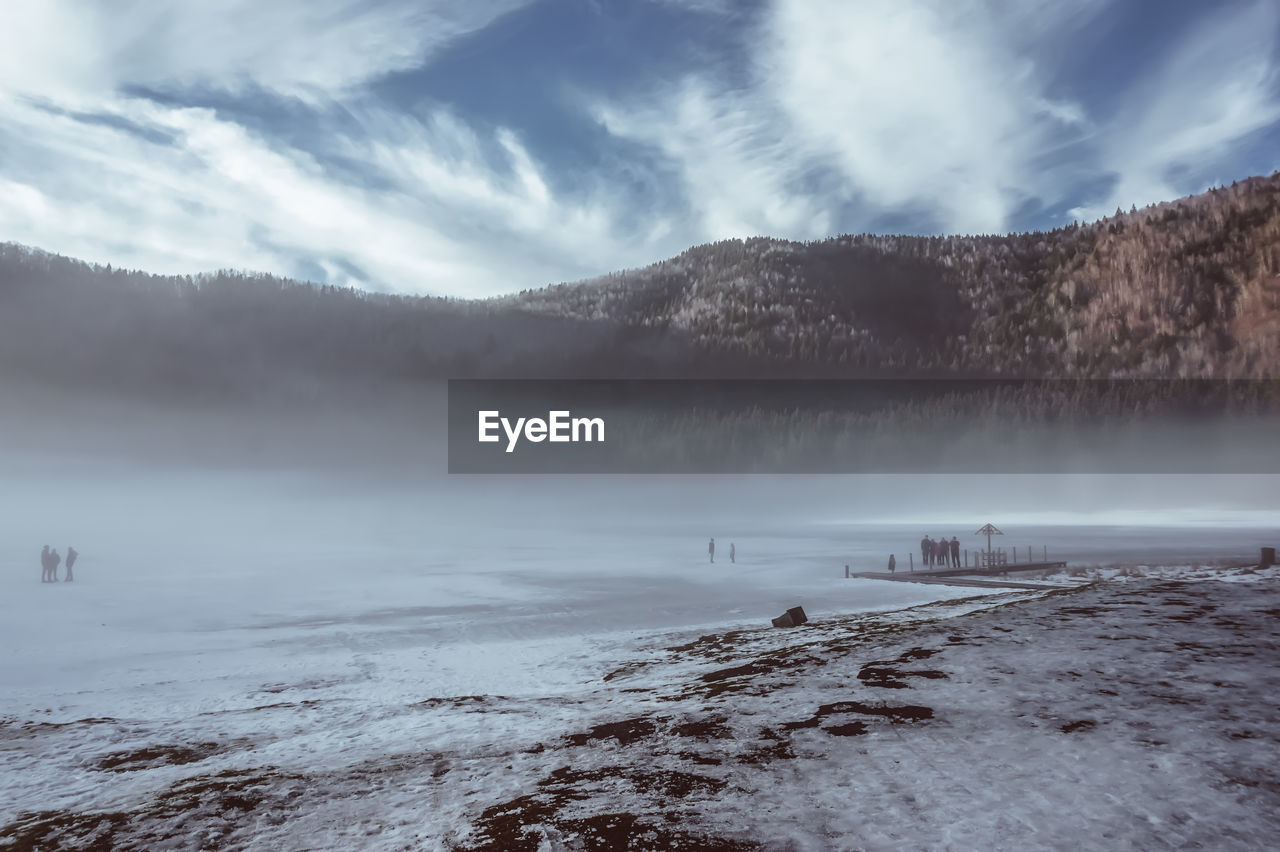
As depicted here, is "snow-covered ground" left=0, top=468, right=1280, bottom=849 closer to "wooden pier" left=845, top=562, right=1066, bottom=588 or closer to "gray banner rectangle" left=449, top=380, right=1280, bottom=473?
"wooden pier" left=845, top=562, right=1066, bottom=588

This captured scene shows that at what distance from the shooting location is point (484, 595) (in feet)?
136

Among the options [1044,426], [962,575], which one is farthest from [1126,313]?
[962,575]

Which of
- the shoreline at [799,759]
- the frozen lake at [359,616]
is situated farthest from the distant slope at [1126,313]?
the shoreline at [799,759]

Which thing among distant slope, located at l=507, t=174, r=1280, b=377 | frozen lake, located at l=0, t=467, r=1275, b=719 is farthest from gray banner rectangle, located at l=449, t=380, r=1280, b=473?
frozen lake, located at l=0, t=467, r=1275, b=719

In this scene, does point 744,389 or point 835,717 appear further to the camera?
point 744,389

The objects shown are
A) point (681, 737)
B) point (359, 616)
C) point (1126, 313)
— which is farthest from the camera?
point (1126, 313)

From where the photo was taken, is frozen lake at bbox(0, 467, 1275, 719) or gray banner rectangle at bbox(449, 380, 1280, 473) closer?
frozen lake at bbox(0, 467, 1275, 719)

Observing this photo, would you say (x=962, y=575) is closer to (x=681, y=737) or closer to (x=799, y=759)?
(x=681, y=737)

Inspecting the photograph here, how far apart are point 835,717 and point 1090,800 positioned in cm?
317

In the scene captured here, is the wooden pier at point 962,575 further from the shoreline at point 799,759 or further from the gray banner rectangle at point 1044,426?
the gray banner rectangle at point 1044,426

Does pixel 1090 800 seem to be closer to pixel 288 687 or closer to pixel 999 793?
pixel 999 793

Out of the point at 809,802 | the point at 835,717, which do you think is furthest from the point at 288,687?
the point at 809,802

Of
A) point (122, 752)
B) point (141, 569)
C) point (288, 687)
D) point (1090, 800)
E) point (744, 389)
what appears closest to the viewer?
point (1090, 800)

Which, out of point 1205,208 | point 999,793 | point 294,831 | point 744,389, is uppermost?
point 1205,208
